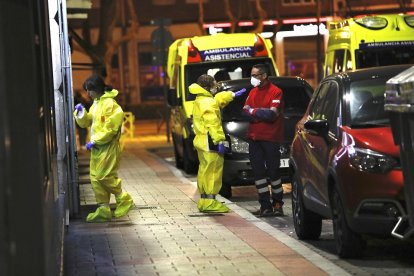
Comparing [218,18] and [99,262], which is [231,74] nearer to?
[99,262]

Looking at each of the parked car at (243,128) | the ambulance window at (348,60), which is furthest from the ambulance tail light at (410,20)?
the parked car at (243,128)

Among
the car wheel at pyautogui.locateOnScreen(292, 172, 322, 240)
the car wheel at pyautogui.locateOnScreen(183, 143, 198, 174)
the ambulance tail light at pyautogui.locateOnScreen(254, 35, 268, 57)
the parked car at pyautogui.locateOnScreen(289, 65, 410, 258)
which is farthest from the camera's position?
the ambulance tail light at pyautogui.locateOnScreen(254, 35, 268, 57)

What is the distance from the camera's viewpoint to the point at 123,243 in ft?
36.8

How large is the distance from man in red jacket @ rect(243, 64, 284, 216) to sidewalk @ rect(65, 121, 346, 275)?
1.37 ft

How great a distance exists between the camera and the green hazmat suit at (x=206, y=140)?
13812 millimetres

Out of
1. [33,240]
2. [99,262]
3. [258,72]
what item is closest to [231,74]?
[258,72]

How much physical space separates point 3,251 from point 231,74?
16445 millimetres

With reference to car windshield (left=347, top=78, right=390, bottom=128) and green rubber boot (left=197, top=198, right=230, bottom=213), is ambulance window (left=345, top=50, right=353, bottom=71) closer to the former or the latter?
green rubber boot (left=197, top=198, right=230, bottom=213)

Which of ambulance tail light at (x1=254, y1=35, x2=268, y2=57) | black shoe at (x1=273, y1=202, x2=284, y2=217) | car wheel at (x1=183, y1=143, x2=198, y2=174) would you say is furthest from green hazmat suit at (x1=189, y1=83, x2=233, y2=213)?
ambulance tail light at (x1=254, y1=35, x2=268, y2=57)

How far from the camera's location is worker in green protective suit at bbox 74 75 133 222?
1329 centimetres

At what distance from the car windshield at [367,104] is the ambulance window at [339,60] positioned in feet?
33.1

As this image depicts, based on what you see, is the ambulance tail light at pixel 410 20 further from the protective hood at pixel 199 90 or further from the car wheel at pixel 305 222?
the car wheel at pixel 305 222

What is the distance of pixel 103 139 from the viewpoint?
1323 centimetres

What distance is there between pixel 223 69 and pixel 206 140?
6.79m
